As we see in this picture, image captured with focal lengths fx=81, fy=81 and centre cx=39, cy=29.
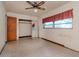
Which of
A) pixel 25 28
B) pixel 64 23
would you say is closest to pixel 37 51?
pixel 64 23

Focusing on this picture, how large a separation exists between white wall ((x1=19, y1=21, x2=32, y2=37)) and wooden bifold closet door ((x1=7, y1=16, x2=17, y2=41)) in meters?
2.09

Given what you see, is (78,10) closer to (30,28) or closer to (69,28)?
(69,28)

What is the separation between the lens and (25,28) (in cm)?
1001

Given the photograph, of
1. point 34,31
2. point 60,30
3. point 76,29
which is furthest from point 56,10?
point 34,31

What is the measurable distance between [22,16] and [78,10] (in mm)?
5683

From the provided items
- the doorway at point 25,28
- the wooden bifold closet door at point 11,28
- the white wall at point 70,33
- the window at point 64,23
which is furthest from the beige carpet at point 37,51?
the doorway at point 25,28

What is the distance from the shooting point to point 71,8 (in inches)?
169

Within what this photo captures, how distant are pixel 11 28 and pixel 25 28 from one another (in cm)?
291

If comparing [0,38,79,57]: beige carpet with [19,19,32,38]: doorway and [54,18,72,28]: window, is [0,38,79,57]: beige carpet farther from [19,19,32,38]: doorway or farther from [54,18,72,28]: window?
[19,19,32,38]: doorway

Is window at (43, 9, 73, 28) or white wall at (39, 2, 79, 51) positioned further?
window at (43, 9, 73, 28)

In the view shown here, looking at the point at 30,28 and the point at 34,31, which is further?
the point at 30,28

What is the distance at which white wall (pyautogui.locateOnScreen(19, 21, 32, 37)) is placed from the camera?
9544mm

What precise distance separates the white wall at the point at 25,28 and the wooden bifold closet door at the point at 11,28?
2.09 meters

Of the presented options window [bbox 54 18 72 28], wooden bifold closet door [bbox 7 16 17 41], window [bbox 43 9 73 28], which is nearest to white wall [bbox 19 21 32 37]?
wooden bifold closet door [bbox 7 16 17 41]
